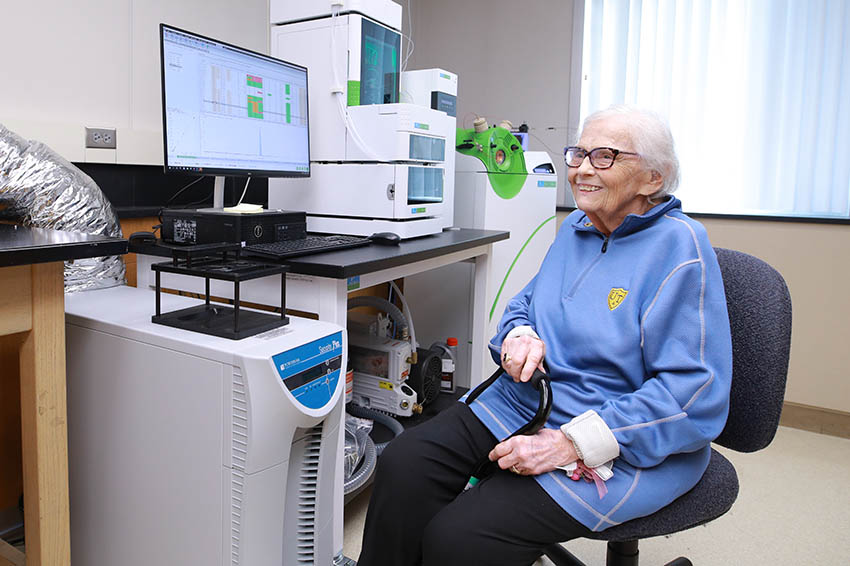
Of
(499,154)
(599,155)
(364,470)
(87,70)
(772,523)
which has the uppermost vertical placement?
(87,70)

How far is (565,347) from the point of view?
4.03ft

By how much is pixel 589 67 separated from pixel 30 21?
8.02ft

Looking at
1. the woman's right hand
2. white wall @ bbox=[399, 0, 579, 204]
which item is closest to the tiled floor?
the woman's right hand

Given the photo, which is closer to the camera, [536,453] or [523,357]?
[536,453]

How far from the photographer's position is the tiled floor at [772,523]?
5.76ft

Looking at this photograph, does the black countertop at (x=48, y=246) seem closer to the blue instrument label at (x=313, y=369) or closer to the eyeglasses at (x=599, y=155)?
the blue instrument label at (x=313, y=369)

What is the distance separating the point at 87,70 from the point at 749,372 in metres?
1.90

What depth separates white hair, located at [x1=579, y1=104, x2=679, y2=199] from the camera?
123cm

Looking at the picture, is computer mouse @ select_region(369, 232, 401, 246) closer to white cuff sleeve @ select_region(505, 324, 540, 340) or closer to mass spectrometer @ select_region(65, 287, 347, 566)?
mass spectrometer @ select_region(65, 287, 347, 566)

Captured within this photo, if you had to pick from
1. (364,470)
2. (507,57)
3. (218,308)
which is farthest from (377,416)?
(507,57)

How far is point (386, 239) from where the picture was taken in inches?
69.4

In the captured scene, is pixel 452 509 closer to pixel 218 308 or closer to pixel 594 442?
pixel 594 442

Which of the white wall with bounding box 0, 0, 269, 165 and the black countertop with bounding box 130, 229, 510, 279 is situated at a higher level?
the white wall with bounding box 0, 0, 269, 165

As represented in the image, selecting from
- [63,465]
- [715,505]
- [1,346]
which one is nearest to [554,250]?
[715,505]
